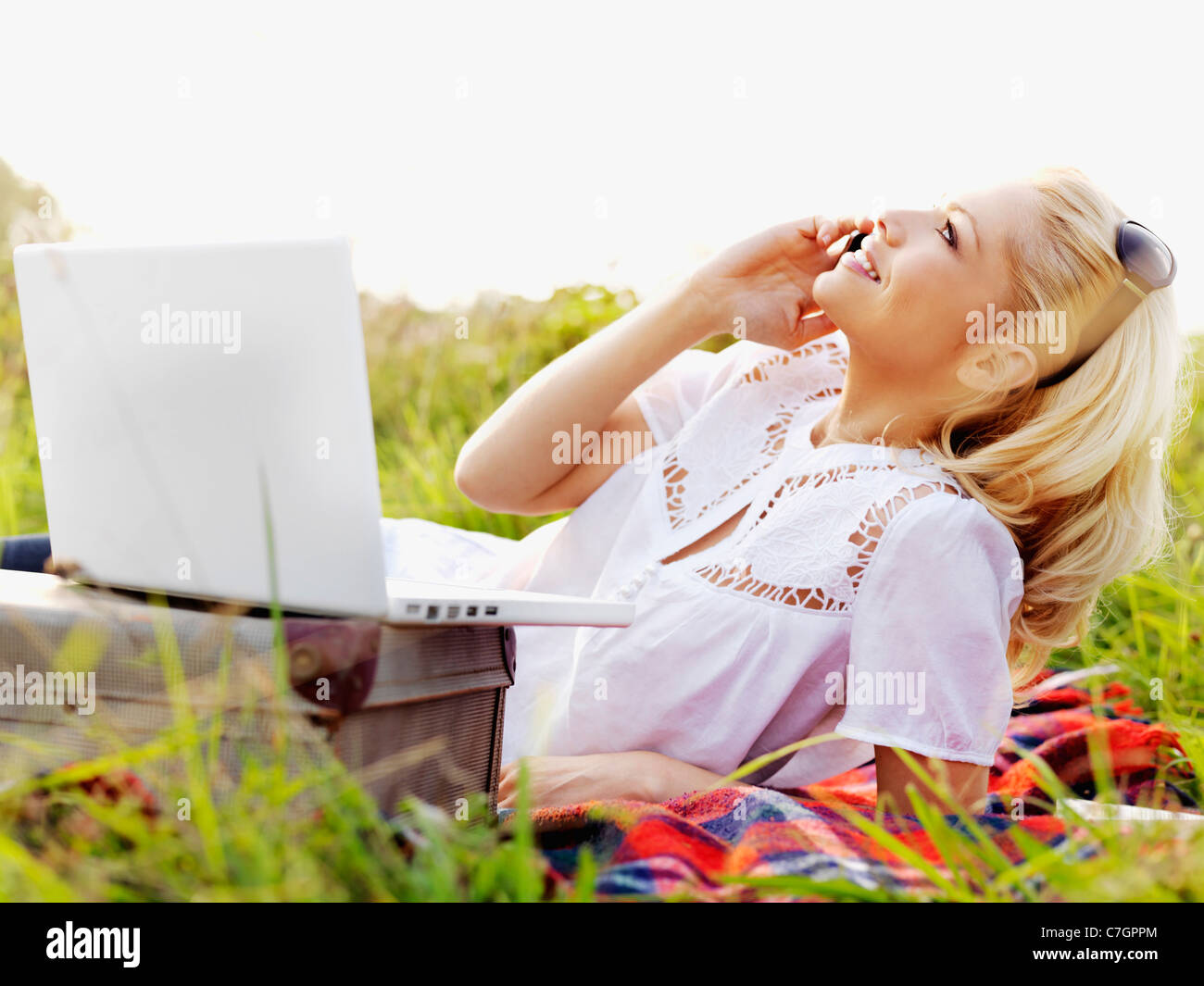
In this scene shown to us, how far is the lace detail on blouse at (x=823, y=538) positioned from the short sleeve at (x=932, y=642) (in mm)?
51

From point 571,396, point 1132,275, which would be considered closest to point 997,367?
point 1132,275

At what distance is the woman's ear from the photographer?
6.61 ft

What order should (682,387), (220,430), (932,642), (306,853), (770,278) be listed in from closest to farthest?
1. (306,853)
2. (220,430)
3. (932,642)
4. (770,278)
5. (682,387)

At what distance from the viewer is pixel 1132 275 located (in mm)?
1985

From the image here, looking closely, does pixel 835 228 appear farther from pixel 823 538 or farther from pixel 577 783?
pixel 577 783

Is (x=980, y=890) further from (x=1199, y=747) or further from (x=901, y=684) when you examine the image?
(x=1199, y=747)

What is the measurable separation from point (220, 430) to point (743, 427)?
4.18 feet

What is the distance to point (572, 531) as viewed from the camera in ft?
7.73

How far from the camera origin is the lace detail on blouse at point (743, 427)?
7.32 feet

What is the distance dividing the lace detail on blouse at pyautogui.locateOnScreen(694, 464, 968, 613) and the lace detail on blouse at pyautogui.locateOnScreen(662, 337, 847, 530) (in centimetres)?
22

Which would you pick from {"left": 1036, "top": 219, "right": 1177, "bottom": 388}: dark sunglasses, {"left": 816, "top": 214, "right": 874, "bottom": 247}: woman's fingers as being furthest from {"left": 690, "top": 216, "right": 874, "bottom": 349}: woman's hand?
{"left": 1036, "top": 219, "right": 1177, "bottom": 388}: dark sunglasses

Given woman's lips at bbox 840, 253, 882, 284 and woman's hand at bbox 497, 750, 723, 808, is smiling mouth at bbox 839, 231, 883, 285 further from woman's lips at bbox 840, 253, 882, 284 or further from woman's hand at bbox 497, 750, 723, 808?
woman's hand at bbox 497, 750, 723, 808

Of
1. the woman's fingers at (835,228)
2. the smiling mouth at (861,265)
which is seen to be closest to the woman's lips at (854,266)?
the smiling mouth at (861,265)

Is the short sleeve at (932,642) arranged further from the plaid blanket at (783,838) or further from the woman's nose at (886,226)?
the woman's nose at (886,226)
